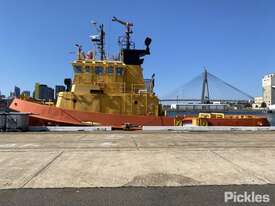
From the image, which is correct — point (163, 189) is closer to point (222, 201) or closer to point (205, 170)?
point (222, 201)

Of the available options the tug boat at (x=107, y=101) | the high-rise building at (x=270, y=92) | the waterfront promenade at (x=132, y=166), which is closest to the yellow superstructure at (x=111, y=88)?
the tug boat at (x=107, y=101)

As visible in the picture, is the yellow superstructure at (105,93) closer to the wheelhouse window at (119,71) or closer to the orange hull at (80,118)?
the wheelhouse window at (119,71)

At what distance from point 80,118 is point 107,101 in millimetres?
2078

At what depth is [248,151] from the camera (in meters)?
11.1

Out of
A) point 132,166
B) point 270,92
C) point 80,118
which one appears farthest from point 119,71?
point 270,92

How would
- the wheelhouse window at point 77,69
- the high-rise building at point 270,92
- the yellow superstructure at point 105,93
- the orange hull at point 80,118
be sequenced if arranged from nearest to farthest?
the orange hull at point 80,118 → the yellow superstructure at point 105,93 → the wheelhouse window at point 77,69 → the high-rise building at point 270,92

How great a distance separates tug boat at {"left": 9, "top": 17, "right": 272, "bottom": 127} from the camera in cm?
2319

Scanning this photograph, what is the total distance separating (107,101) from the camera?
24.0 metres

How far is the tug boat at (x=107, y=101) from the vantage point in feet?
76.1

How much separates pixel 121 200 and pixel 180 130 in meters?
16.1

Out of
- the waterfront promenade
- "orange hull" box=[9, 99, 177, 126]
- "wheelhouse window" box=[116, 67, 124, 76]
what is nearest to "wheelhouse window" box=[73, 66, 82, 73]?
"wheelhouse window" box=[116, 67, 124, 76]

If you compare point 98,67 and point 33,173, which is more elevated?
point 98,67

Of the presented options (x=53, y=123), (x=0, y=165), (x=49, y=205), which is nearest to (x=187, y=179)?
(x=49, y=205)

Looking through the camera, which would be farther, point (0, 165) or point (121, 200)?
point (0, 165)
